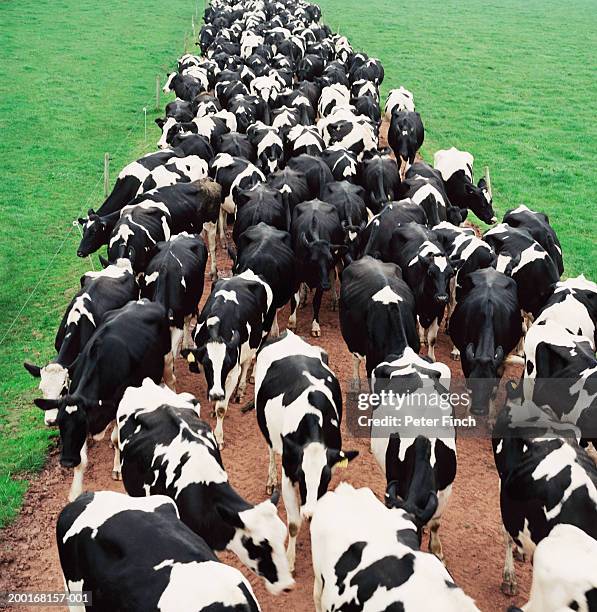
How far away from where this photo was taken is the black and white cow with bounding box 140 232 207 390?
10586 millimetres

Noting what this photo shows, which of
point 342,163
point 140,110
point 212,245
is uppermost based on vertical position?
point 342,163

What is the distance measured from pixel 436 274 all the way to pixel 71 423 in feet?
17.6

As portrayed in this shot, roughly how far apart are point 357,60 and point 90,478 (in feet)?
73.3

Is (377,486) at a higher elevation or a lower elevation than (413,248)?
lower

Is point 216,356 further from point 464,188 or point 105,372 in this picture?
point 464,188

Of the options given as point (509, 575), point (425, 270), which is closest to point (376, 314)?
point (425, 270)

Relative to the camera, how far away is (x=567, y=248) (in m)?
16.0

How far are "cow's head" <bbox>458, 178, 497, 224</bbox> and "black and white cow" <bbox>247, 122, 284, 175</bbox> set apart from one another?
156 inches

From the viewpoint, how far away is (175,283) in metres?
10.7

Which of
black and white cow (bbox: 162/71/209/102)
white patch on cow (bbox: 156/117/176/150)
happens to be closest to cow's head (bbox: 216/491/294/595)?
white patch on cow (bbox: 156/117/176/150)

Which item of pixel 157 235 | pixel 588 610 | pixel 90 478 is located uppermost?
pixel 588 610

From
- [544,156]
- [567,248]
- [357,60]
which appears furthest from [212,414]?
[357,60]

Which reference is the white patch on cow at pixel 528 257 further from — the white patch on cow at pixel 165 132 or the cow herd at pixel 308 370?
the white patch on cow at pixel 165 132

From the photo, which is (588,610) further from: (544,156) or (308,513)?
(544,156)
